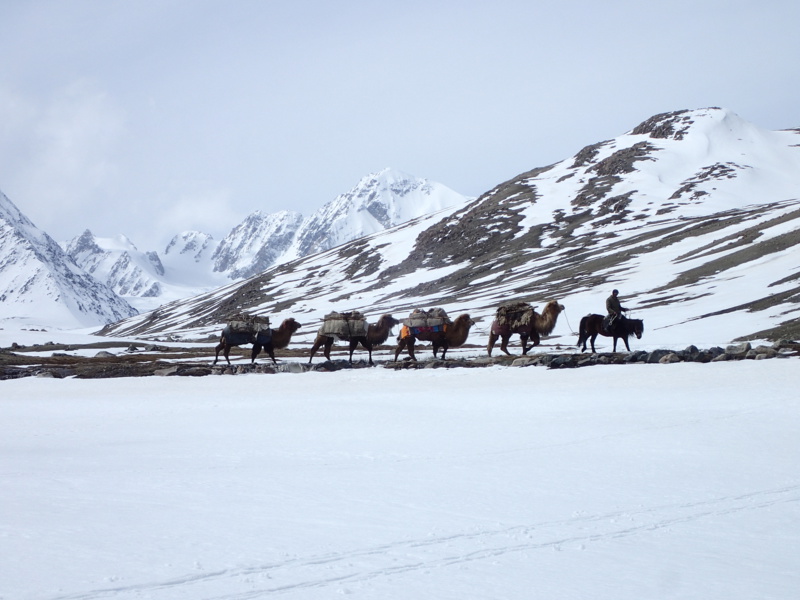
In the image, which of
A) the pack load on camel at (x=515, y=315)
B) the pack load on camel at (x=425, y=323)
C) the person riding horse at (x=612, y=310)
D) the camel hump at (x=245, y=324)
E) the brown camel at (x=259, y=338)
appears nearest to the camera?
the person riding horse at (x=612, y=310)

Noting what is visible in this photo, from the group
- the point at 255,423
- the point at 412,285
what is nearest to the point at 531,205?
the point at 412,285

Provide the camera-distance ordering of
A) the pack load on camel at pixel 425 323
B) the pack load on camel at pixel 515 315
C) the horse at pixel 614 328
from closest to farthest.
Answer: the horse at pixel 614 328, the pack load on camel at pixel 425 323, the pack load on camel at pixel 515 315

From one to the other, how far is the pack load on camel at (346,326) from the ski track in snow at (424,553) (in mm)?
20098

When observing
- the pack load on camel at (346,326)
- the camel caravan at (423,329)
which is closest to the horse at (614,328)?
the camel caravan at (423,329)

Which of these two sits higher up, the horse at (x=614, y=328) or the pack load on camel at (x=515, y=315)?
the pack load on camel at (x=515, y=315)

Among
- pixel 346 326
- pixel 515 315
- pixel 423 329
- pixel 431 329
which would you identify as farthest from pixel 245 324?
pixel 515 315

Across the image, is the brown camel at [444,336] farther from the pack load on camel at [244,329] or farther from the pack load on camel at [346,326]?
the pack load on camel at [244,329]

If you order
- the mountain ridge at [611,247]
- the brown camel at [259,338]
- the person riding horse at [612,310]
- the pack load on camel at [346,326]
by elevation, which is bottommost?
the brown camel at [259,338]

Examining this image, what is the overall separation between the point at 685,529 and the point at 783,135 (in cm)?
17251

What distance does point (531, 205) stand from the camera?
13600 centimetres

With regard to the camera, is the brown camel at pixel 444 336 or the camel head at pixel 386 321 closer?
the brown camel at pixel 444 336

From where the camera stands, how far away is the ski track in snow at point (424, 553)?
586cm

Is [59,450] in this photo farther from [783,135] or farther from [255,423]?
[783,135]

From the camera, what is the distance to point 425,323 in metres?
27.9
